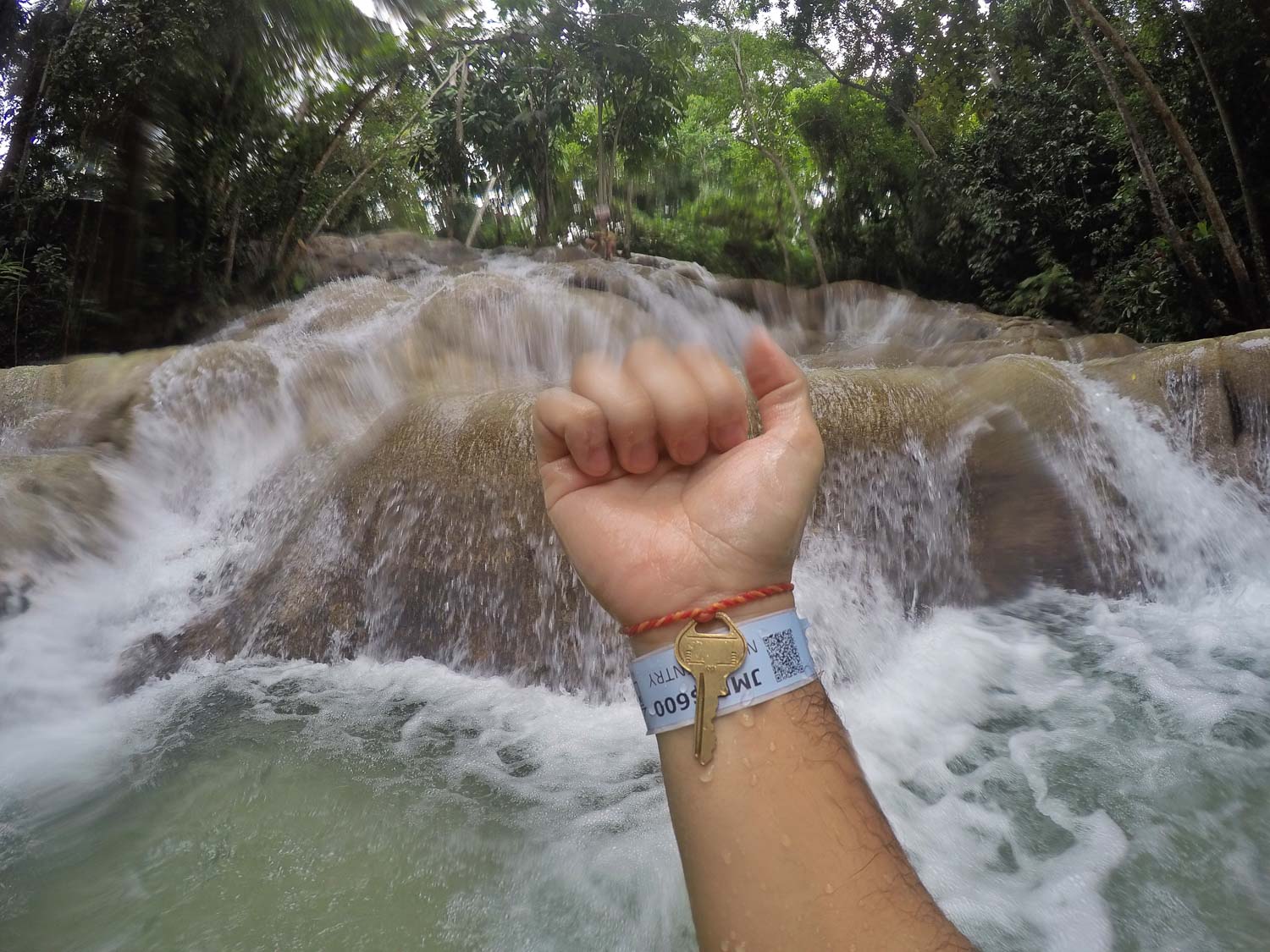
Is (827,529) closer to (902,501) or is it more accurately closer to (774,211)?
(902,501)

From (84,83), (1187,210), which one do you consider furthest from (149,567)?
(1187,210)

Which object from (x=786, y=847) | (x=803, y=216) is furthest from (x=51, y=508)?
(x=803, y=216)

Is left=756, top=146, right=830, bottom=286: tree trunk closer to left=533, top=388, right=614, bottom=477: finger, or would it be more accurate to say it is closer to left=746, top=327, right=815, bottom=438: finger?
left=746, top=327, right=815, bottom=438: finger

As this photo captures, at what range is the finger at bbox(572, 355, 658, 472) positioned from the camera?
97 centimetres

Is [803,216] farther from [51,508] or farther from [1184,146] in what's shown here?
[51,508]

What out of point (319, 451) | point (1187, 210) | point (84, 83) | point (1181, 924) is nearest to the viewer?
point (1181, 924)

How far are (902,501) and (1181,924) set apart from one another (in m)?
2.47

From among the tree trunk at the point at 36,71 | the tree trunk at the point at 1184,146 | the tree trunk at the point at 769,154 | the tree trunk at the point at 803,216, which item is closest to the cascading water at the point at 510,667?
the tree trunk at the point at 1184,146

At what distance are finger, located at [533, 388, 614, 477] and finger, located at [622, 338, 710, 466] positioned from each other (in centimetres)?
7

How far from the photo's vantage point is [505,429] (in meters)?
3.88

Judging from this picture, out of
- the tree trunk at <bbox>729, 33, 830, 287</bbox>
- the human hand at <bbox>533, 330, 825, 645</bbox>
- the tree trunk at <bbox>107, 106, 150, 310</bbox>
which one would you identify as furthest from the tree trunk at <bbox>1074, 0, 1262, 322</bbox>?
the tree trunk at <bbox>107, 106, 150, 310</bbox>

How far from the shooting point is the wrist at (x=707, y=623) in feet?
3.18

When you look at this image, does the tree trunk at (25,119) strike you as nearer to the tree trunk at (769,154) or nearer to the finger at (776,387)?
the finger at (776,387)

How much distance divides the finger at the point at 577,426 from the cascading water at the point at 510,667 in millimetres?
898
